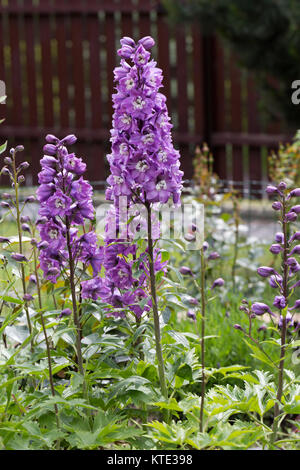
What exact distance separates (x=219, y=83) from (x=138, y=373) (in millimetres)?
6930

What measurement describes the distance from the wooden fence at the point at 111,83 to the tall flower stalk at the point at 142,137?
6573 millimetres

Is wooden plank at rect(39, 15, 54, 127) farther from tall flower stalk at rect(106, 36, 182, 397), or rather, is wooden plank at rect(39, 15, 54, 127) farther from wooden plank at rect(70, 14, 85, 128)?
tall flower stalk at rect(106, 36, 182, 397)

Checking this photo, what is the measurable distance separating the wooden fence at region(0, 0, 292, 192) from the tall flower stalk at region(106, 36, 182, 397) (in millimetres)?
6573

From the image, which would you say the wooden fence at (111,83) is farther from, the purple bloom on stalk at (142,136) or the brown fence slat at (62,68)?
the purple bloom on stalk at (142,136)

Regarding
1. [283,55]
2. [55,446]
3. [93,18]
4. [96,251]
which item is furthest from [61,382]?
[93,18]

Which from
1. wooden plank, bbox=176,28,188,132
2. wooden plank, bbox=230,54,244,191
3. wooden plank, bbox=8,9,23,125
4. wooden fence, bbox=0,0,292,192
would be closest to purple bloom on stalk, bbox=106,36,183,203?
wooden fence, bbox=0,0,292,192

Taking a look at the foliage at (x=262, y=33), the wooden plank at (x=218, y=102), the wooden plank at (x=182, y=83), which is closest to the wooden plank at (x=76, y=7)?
the wooden plank at (x=182, y=83)

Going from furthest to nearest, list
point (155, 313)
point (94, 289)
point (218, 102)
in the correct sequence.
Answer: point (218, 102) < point (94, 289) < point (155, 313)

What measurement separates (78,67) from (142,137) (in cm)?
730

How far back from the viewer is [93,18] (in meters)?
8.98

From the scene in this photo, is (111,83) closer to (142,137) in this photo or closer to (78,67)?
(78,67)

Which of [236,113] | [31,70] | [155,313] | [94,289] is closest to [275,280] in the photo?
[155,313]

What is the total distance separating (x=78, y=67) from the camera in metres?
8.99

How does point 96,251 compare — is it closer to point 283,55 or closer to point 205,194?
point 205,194
